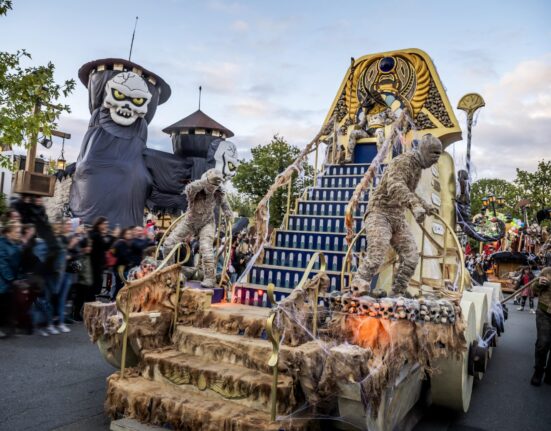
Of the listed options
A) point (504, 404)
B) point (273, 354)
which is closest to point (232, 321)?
point (273, 354)

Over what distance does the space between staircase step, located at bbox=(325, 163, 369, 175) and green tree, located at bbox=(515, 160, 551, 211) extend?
2185 cm

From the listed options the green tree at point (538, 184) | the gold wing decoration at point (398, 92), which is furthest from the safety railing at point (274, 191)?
the green tree at point (538, 184)

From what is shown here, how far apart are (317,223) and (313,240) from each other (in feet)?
1.66

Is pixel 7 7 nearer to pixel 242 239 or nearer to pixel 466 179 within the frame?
pixel 242 239

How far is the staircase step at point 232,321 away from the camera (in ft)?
13.5

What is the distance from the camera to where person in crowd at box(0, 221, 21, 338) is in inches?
90.4

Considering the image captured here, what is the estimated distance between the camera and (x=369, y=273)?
14.4 feet

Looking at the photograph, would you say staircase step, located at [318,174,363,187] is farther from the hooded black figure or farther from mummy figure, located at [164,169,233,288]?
the hooded black figure

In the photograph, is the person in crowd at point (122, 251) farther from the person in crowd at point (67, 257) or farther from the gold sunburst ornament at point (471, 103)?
the gold sunburst ornament at point (471, 103)

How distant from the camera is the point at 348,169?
8344 mm

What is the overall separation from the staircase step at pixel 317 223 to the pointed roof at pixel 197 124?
14708 mm

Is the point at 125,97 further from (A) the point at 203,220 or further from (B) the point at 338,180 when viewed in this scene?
(A) the point at 203,220

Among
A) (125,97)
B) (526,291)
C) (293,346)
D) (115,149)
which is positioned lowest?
(526,291)

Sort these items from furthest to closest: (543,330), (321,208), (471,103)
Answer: (471,103) < (321,208) < (543,330)
